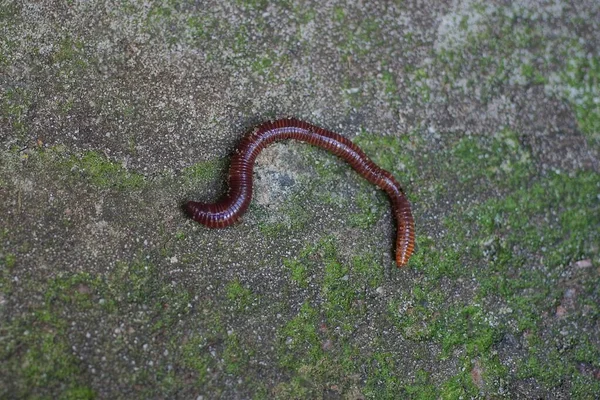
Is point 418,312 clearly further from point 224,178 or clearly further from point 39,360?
point 39,360

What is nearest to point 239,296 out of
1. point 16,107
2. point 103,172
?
point 103,172

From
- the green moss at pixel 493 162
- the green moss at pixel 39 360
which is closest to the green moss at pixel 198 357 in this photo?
the green moss at pixel 39 360

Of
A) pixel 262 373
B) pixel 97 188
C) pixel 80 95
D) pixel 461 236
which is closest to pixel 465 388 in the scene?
pixel 461 236

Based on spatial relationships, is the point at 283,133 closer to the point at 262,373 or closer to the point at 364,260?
the point at 364,260

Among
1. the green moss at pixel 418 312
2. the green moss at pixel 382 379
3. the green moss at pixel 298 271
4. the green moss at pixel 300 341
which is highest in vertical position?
the green moss at pixel 298 271

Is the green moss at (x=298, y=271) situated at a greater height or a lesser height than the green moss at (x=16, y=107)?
lesser

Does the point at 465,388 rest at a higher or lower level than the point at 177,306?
lower

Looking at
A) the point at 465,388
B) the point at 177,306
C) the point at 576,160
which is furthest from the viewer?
the point at 576,160

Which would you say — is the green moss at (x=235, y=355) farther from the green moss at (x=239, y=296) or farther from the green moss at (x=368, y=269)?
the green moss at (x=368, y=269)
